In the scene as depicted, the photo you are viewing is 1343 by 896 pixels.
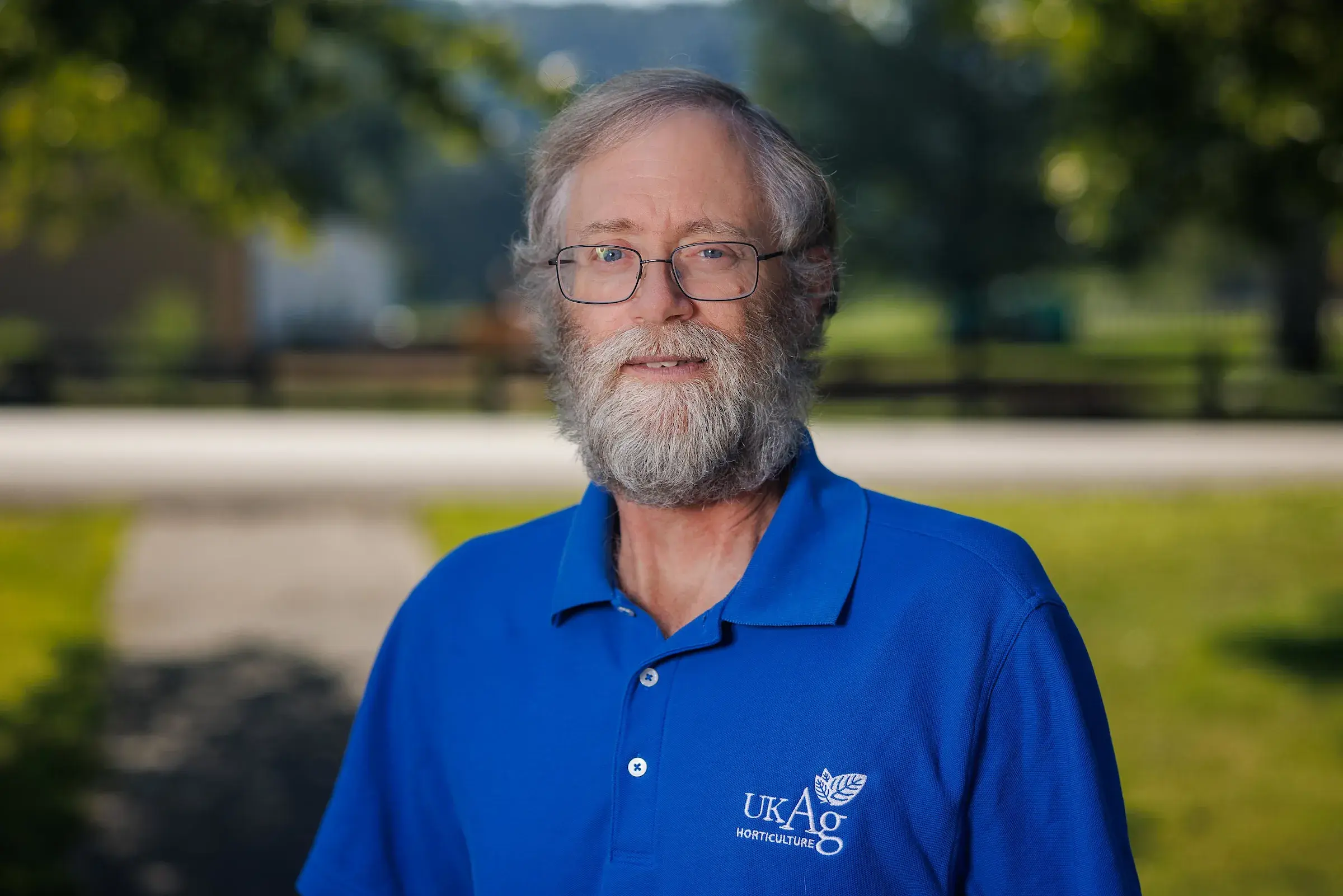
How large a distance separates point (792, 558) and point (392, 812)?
0.75 metres

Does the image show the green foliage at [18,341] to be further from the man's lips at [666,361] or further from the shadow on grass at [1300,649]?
the man's lips at [666,361]

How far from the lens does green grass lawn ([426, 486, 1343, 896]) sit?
5.24 m

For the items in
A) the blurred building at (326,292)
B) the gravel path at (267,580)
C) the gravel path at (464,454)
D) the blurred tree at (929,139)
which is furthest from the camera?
the blurred tree at (929,139)

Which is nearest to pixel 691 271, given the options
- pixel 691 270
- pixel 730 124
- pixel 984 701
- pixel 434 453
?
pixel 691 270

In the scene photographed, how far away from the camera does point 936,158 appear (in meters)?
42.4

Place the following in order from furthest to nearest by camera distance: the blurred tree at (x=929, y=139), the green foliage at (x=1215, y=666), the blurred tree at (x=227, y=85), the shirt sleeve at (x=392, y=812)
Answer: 1. the blurred tree at (x=929, y=139)
2. the blurred tree at (x=227, y=85)
3. the green foliage at (x=1215, y=666)
4. the shirt sleeve at (x=392, y=812)

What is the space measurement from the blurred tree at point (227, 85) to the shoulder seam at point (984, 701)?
459 centimetres

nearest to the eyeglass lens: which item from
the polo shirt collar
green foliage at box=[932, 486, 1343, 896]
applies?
the polo shirt collar

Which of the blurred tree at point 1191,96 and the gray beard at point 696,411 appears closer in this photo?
the gray beard at point 696,411

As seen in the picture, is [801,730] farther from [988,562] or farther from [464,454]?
[464,454]

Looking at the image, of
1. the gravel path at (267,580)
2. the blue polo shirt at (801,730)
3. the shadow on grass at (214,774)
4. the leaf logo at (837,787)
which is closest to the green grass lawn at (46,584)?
the gravel path at (267,580)

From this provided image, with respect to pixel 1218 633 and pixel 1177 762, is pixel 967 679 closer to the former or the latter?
pixel 1177 762

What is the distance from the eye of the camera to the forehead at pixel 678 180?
2.01 m

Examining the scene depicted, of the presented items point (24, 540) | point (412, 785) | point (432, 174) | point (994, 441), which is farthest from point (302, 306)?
point (432, 174)
